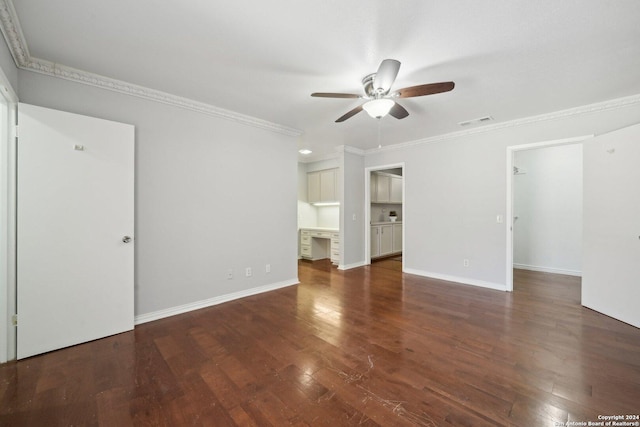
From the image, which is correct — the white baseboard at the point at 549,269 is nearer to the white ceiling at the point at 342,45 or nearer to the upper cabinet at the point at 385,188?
the upper cabinet at the point at 385,188

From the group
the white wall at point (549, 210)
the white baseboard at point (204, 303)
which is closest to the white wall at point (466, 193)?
the white wall at point (549, 210)

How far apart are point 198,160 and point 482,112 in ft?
12.6

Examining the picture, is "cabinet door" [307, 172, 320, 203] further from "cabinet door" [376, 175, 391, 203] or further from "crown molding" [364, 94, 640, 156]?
"crown molding" [364, 94, 640, 156]

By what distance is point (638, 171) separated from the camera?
271 centimetres

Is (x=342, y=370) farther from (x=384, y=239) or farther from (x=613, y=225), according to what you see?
(x=384, y=239)

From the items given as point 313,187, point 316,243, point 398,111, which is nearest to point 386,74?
point 398,111

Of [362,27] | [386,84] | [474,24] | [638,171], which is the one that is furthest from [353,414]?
[638,171]

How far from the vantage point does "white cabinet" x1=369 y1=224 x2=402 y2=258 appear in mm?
6254

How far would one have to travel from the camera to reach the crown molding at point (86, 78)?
5.97 feet

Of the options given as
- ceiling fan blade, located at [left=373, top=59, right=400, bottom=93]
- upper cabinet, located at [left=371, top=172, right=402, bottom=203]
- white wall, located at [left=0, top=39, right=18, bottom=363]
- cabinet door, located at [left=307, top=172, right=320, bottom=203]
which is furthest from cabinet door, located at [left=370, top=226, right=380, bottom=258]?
white wall, located at [left=0, top=39, right=18, bottom=363]

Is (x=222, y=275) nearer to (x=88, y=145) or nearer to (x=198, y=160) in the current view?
(x=198, y=160)

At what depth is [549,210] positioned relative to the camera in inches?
199

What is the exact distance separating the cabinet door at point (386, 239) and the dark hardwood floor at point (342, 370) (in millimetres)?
3244

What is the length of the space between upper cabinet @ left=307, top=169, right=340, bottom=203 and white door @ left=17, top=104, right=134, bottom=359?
161 inches
